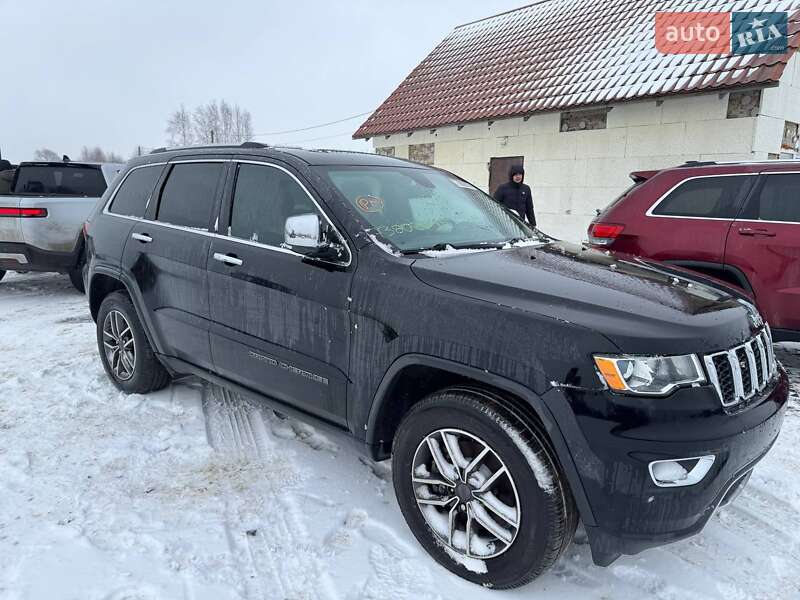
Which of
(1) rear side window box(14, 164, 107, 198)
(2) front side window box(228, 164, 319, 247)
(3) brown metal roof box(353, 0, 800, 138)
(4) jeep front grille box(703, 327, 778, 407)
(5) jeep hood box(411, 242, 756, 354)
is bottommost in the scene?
(4) jeep front grille box(703, 327, 778, 407)

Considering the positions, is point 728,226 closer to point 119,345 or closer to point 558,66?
point 119,345

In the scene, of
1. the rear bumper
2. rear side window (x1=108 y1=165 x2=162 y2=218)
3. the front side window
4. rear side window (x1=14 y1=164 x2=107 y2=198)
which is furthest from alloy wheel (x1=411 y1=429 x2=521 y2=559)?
rear side window (x1=14 y1=164 x2=107 y2=198)

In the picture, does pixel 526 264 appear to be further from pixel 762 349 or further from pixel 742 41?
pixel 742 41

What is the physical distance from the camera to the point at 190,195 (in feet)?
11.4

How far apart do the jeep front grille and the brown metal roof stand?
771cm

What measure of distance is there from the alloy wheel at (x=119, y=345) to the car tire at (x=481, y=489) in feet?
8.48

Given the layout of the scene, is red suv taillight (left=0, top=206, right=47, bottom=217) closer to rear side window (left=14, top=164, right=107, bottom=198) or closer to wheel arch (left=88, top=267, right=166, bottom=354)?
rear side window (left=14, top=164, right=107, bottom=198)

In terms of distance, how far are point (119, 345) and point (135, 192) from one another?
117cm

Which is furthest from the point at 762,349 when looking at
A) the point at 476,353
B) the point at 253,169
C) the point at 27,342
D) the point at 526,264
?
the point at 27,342

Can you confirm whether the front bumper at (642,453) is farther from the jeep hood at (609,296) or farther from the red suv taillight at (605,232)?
the red suv taillight at (605,232)

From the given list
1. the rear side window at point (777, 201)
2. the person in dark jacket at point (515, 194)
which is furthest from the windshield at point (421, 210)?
the person in dark jacket at point (515, 194)

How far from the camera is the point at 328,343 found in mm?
2555

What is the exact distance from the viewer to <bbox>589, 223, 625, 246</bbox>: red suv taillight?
16.6ft

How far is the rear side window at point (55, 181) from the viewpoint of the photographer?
298 inches
